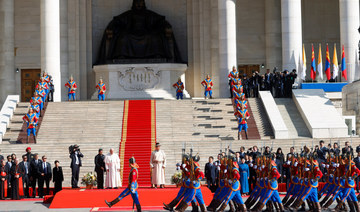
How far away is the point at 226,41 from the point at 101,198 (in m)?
22.6

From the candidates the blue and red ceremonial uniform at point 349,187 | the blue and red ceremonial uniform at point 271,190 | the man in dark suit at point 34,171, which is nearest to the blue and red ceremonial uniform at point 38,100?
the man in dark suit at point 34,171

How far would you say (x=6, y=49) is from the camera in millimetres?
48938

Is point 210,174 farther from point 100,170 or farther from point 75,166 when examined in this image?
point 75,166

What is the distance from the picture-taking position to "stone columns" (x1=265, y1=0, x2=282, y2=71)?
51.1 metres

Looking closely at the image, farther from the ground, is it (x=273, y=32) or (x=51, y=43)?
(x=273, y=32)

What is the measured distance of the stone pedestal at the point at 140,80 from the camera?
48.0 m

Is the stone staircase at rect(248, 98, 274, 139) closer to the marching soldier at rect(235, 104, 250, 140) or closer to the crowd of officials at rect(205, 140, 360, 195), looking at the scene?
the marching soldier at rect(235, 104, 250, 140)

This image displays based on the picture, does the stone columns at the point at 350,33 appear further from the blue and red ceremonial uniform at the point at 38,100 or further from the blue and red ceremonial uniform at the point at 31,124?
the blue and red ceremonial uniform at the point at 31,124

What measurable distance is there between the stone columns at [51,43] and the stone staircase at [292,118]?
12439mm

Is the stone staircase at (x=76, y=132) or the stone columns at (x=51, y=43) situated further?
the stone columns at (x=51, y=43)

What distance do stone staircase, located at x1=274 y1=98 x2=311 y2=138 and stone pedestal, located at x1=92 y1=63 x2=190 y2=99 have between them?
9.69 meters

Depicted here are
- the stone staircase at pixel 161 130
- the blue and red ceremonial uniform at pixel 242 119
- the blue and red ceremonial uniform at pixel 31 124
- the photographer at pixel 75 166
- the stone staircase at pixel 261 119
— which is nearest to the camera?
the photographer at pixel 75 166

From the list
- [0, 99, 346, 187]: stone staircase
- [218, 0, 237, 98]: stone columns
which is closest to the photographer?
[0, 99, 346, 187]: stone staircase

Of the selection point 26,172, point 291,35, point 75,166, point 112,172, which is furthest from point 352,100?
point 26,172
